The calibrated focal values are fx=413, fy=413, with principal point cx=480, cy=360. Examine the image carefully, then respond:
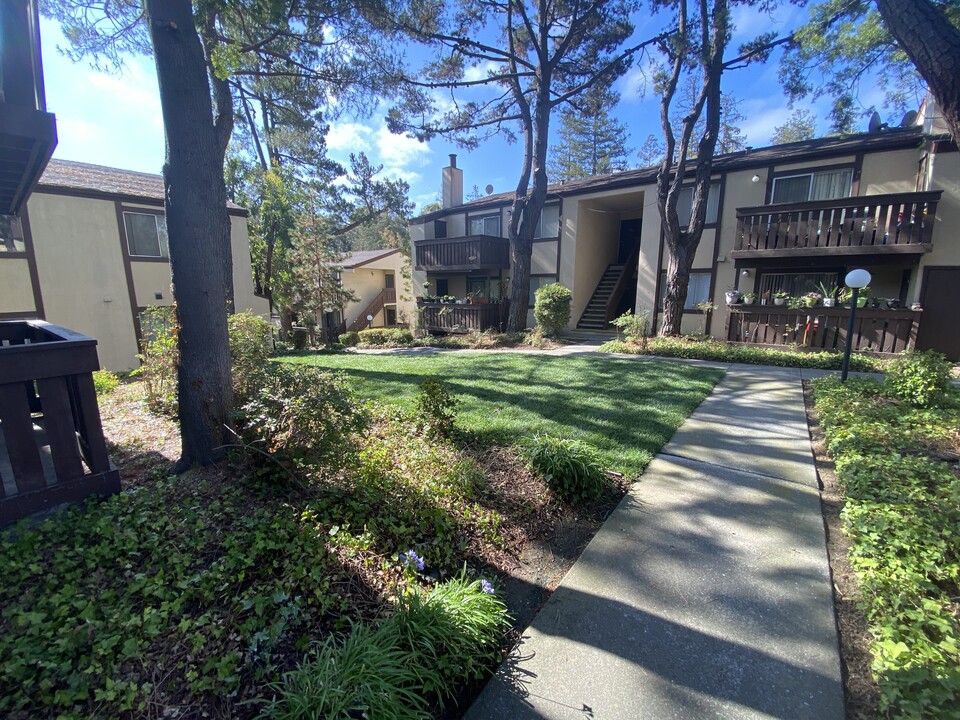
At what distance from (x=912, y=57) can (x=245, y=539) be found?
717 centimetres

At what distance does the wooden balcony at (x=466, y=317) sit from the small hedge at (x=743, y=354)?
6.02 m

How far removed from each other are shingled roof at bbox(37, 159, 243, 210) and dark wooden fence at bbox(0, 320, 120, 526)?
13.2 meters

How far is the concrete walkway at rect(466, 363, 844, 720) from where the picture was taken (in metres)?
1.79

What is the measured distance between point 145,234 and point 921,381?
1917 cm

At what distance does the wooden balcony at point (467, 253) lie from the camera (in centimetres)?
1703

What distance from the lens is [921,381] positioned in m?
5.30

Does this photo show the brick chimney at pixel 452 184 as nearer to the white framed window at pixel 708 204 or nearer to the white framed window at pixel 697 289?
the white framed window at pixel 708 204

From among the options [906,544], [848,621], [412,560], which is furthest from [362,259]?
[848,621]

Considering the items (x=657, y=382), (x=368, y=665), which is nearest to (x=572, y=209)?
(x=657, y=382)

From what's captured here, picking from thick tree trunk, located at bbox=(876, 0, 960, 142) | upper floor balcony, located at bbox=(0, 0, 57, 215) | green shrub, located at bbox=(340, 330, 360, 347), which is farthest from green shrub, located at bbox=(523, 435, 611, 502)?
green shrub, located at bbox=(340, 330, 360, 347)

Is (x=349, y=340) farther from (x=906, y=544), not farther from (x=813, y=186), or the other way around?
(x=906, y=544)

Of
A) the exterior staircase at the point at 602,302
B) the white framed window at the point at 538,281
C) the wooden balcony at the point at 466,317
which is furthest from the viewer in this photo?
the white framed window at the point at 538,281

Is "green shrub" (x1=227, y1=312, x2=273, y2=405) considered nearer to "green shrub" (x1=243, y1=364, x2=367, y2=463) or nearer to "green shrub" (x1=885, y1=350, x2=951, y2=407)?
"green shrub" (x1=243, y1=364, x2=367, y2=463)

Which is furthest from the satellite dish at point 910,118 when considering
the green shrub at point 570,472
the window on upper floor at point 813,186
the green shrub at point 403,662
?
the green shrub at point 403,662
